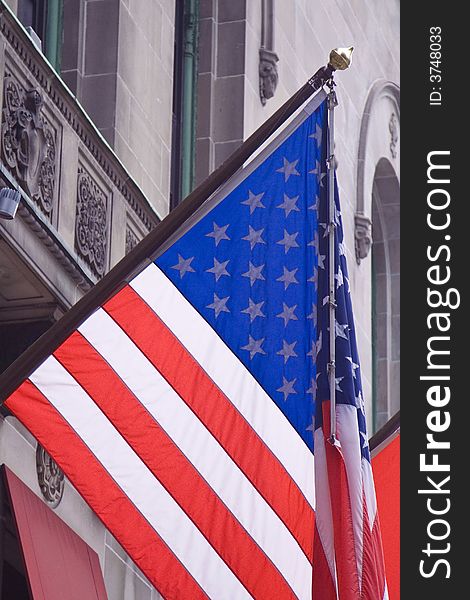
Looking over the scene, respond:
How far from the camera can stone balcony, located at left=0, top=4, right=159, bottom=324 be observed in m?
14.9

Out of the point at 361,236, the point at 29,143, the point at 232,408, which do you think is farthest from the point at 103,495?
the point at 361,236

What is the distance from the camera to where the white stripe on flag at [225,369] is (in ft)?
41.7

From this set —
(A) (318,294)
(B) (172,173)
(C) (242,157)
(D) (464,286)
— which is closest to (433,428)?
(D) (464,286)

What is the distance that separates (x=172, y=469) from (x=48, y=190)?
3825 mm

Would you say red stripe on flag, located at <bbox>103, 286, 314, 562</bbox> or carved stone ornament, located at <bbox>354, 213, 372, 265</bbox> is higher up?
carved stone ornament, located at <bbox>354, 213, 372, 265</bbox>

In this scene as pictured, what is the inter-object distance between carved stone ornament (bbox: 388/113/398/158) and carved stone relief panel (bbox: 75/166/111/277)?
42.8ft

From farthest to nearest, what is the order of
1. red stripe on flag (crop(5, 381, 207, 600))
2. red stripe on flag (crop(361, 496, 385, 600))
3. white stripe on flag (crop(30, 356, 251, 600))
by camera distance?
red stripe on flag (crop(361, 496, 385, 600)) → white stripe on flag (crop(30, 356, 251, 600)) → red stripe on flag (crop(5, 381, 207, 600))

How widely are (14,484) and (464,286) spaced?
13.3ft

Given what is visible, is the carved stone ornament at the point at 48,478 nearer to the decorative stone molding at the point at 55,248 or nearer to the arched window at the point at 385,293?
the decorative stone molding at the point at 55,248

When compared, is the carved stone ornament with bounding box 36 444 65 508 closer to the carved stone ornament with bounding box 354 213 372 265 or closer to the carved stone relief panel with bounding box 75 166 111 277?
the carved stone relief panel with bounding box 75 166 111 277

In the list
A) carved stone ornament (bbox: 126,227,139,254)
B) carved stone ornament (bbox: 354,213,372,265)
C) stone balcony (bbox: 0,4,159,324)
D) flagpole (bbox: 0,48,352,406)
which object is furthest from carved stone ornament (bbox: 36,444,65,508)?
carved stone ornament (bbox: 354,213,372,265)

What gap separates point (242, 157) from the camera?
513 inches

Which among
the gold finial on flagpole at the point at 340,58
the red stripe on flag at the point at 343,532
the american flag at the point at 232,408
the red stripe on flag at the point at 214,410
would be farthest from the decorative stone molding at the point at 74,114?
the red stripe on flag at the point at 343,532

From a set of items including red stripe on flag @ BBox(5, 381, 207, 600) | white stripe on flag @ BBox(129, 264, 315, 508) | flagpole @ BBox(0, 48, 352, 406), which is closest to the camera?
flagpole @ BBox(0, 48, 352, 406)
